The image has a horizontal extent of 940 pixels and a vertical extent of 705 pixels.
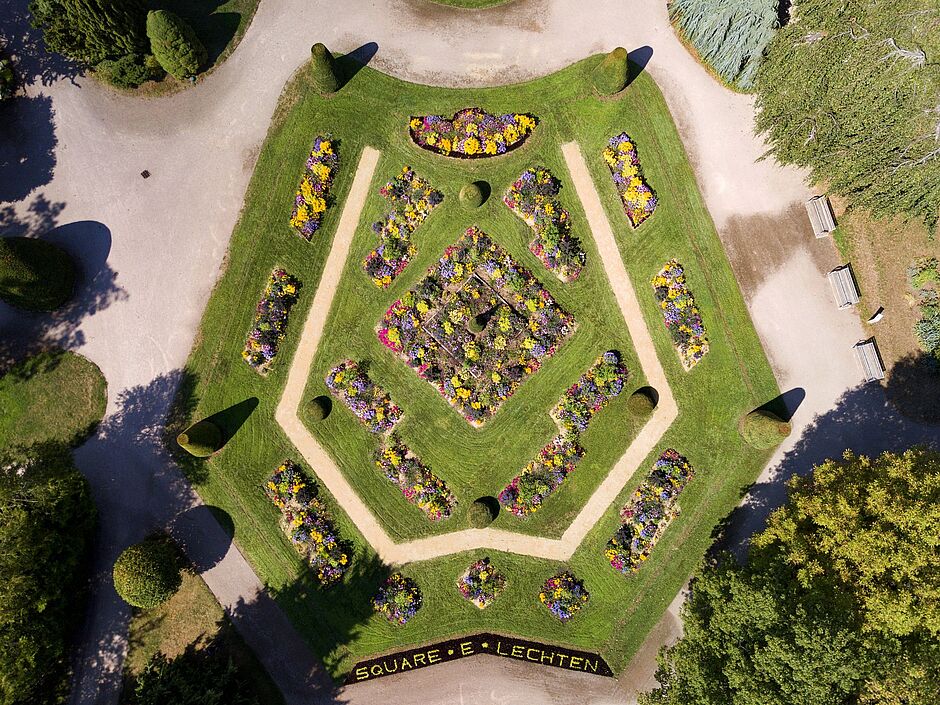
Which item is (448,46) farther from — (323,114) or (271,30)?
(271,30)

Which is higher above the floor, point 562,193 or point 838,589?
point 562,193

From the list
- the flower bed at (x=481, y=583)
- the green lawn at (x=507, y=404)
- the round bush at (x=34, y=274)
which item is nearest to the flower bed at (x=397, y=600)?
the green lawn at (x=507, y=404)

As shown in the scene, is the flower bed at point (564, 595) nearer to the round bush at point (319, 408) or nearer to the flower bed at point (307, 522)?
the flower bed at point (307, 522)

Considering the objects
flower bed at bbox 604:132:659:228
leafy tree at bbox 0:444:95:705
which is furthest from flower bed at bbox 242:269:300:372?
flower bed at bbox 604:132:659:228

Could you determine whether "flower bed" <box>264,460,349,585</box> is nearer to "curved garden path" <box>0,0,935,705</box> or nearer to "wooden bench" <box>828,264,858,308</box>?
"curved garden path" <box>0,0,935,705</box>

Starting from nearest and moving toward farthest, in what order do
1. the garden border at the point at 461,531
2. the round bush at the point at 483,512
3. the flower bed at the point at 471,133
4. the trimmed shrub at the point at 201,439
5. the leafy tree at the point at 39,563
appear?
the leafy tree at the point at 39,563
the trimmed shrub at the point at 201,439
the round bush at the point at 483,512
the flower bed at the point at 471,133
the garden border at the point at 461,531

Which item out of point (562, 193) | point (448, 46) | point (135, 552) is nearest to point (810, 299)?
point (562, 193)
